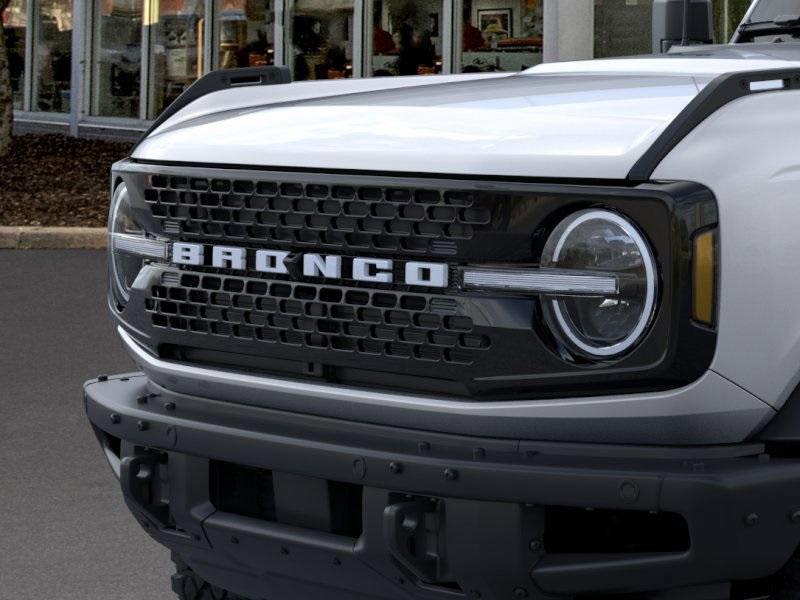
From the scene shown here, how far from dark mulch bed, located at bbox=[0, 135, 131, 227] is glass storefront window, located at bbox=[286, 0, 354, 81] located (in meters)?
→ 2.63

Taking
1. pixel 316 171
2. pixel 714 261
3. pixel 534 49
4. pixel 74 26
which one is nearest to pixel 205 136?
pixel 316 171

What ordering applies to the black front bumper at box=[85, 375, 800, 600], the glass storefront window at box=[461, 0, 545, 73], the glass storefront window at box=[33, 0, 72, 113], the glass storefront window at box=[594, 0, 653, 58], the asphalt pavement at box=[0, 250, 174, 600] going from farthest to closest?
the glass storefront window at box=[33, 0, 72, 113] → the glass storefront window at box=[594, 0, 653, 58] → the glass storefront window at box=[461, 0, 545, 73] → the asphalt pavement at box=[0, 250, 174, 600] → the black front bumper at box=[85, 375, 800, 600]

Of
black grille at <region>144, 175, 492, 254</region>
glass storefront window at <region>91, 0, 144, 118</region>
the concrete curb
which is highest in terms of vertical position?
glass storefront window at <region>91, 0, 144, 118</region>

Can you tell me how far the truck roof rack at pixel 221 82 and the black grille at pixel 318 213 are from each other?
0.41 meters

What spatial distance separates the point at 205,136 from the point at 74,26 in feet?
68.9

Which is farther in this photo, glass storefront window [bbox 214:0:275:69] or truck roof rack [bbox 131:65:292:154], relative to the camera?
glass storefront window [bbox 214:0:275:69]

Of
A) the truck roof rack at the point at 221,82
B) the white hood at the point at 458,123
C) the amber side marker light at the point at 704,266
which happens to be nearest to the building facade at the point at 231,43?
the truck roof rack at the point at 221,82

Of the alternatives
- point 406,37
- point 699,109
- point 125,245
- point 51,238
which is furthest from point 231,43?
point 699,109

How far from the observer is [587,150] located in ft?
9.62

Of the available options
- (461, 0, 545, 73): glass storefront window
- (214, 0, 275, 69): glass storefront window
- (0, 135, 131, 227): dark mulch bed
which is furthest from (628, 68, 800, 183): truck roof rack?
(214, 0, 275, 69): glass storefront window

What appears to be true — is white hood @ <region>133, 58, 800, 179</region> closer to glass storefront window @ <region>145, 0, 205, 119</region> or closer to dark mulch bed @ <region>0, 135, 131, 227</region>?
dark mulch bed @ <region>0, 135, 131, 227</region>

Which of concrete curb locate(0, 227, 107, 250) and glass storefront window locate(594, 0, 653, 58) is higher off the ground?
glass storefront window locate(594, 0, 653, 58)

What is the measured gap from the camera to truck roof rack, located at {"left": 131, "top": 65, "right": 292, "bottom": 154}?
4.00m

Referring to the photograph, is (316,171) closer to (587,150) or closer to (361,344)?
(361,344)
